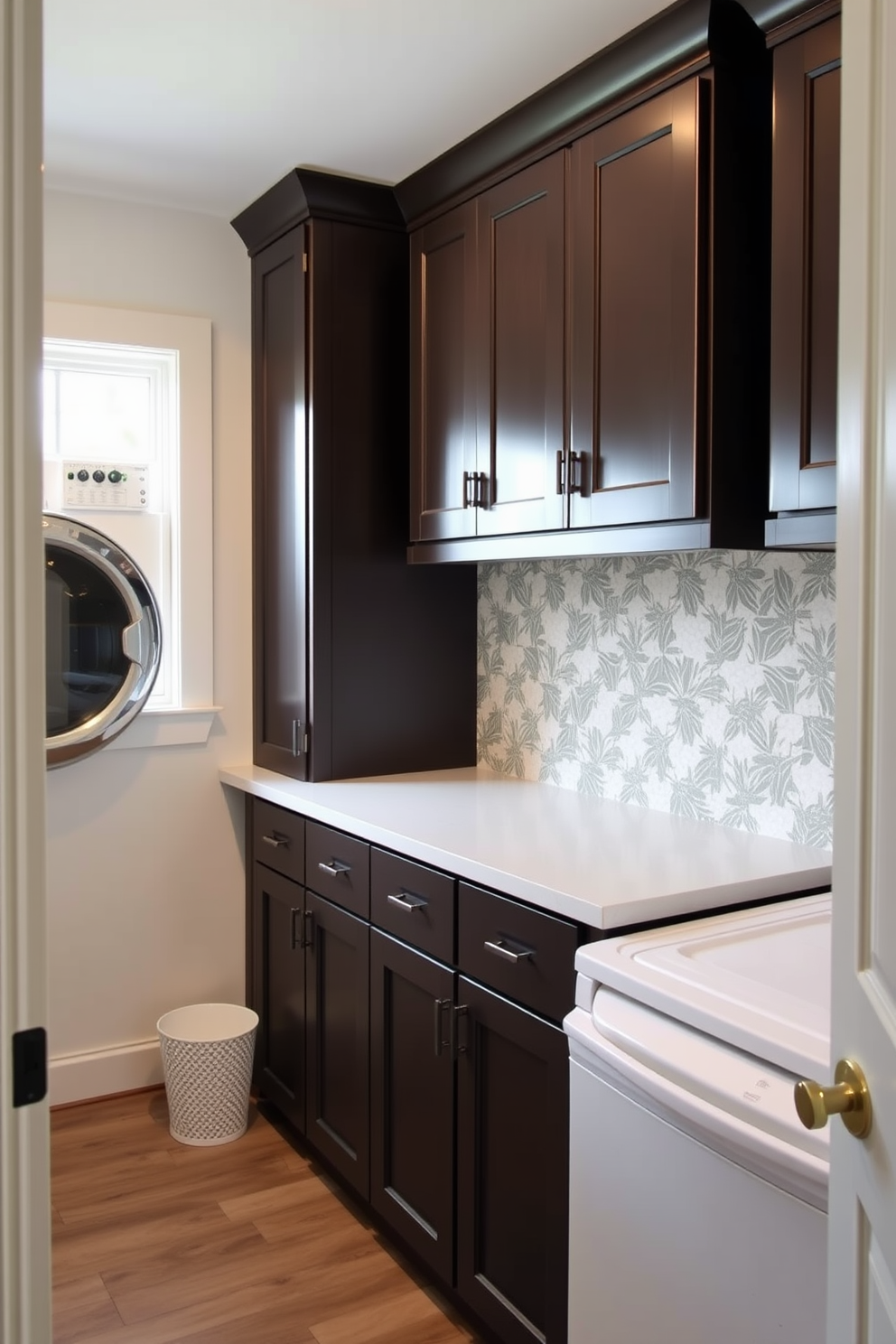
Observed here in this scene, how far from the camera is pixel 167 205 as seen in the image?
310cm

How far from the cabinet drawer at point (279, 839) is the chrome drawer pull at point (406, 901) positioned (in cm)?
51

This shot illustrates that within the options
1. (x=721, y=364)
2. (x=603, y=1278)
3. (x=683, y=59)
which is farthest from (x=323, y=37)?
(x=603, y=1278)

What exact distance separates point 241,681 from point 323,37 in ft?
5.64

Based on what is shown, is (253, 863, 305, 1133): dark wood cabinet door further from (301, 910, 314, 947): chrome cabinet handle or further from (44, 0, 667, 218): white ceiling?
(44, 0, 667, 218): white ceiling

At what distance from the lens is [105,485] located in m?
3.10

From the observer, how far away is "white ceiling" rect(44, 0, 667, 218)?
2055 mm

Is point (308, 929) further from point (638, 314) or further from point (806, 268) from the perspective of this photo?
point (806, 268)

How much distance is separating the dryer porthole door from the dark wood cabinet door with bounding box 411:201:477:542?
2.64 ft

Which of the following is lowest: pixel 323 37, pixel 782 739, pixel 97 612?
pixel 782 739

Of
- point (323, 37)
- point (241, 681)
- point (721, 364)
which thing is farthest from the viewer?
point (241, 681)

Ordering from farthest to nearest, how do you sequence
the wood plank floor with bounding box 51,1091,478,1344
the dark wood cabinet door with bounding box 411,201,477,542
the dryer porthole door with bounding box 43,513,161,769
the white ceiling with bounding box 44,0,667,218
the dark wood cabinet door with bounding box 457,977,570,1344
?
the dryer porthole door with bounding box 43,513,161,769, the dark wood cabinet door with bounding box 411,201,477,542, the wood plank floor with bounding box 51,1091,478,1344, the white ceiling with bounding box 44,0,667,218, the dark wood cabinet door with bounding box 457,977,570,1344

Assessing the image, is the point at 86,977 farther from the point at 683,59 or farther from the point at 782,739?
the point at 683,59

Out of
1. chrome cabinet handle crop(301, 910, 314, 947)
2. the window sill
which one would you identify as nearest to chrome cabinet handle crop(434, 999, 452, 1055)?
chrome cabinet handle crop(301, 910, 314, 947)

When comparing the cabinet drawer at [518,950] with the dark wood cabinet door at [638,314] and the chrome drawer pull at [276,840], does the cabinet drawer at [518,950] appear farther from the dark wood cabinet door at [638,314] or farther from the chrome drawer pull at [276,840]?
the chrome drawer pull at [276,840]
